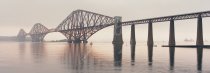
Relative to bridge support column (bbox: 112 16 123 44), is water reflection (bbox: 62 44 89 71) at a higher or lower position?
lower

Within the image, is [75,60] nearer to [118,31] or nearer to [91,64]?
[91,64]

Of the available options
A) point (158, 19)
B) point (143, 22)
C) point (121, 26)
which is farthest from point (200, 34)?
point (121, 26)

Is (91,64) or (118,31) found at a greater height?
(118,31)

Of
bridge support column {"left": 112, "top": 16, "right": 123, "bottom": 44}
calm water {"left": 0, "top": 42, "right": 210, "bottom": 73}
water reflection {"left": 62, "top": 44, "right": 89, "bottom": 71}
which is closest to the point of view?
calm water {"left": 0, "top": 42, "right": 210, "bottom": 73}

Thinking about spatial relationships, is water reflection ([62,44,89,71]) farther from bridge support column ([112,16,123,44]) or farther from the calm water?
bridge support column ([112,16,123,44])

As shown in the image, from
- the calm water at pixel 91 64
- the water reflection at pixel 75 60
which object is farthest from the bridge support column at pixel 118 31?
the calm water at pixel 91 64

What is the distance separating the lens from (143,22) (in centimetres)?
16250

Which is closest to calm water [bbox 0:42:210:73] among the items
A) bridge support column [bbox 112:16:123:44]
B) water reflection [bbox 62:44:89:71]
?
water reflection [bbox 62:44:89:71]

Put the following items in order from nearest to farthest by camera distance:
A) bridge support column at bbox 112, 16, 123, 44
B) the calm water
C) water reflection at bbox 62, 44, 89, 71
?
the calm water
water reflection at bbox 62, 44, 89, 71
bridge support column at bbox 112, 16, 123, 44

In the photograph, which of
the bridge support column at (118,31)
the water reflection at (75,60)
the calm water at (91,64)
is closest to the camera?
the calm water at (91,64)

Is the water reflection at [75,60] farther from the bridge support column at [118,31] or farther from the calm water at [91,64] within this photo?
the bridge support column at [118,31]

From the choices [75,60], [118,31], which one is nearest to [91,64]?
[75,60]

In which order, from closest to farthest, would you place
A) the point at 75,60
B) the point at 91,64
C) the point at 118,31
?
the point at 91,64 → the point at 75,60 → the point at 118,31

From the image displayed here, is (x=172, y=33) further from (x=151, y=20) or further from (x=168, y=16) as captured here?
(x=151, y=20)
